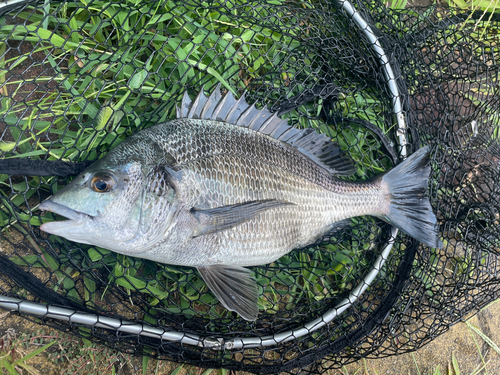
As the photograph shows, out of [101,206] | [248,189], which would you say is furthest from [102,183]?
[248,189]

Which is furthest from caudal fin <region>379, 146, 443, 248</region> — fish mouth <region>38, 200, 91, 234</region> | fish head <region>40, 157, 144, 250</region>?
fish mouth <region>38, 200, 91, 234</region>

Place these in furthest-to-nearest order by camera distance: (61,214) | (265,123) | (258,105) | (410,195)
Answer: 1. (258,105)
2. (410,195)
3. (265,123)
4. (61,214)

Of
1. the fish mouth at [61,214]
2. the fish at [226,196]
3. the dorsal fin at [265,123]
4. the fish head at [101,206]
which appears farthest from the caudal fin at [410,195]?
the fish mouth at [61,214]

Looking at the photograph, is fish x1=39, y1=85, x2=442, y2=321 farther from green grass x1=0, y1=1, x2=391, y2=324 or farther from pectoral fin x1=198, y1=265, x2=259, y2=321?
green grass x1=0, y1=1, x2=391, y2=324

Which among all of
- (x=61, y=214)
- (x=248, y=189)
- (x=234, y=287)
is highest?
(x=248, y=189)

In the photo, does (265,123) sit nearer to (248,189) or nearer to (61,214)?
(248,189)

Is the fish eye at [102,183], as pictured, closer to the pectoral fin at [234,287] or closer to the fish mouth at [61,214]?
the fish mouth at [61,214]

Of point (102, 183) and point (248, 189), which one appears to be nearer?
point (102, 183)

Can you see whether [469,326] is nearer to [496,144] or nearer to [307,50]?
[496,144]
